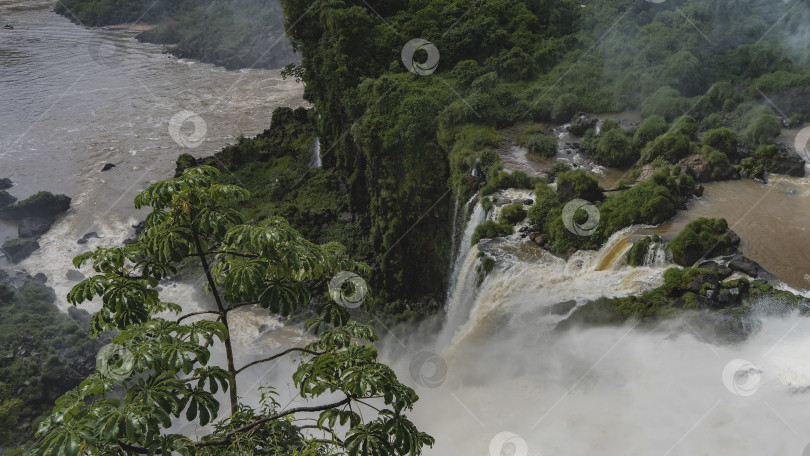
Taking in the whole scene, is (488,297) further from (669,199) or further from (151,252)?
(151,252)

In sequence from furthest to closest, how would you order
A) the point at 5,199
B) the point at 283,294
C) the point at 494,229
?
the point at 5,199 < the point at 494,229 < the point at 283,294

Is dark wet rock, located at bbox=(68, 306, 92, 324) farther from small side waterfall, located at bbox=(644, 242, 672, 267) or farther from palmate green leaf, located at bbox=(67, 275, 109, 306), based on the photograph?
palmate green leaf, located at bbox=(67, 275, 109, 306)

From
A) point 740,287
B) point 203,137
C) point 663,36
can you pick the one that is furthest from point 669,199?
point 203,137

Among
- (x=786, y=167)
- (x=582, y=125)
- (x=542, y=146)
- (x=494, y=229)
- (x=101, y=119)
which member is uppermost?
(x=786, y=167)

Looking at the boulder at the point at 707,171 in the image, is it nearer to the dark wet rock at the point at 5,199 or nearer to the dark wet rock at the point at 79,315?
the dark wet rock at the point at 79,315

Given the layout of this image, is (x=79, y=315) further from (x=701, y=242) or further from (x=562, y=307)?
(x=701, y=242)

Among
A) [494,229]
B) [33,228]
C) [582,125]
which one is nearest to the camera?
[494,229]

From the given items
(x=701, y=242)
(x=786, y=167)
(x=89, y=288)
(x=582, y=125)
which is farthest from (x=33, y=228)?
(x=786, y=167)
